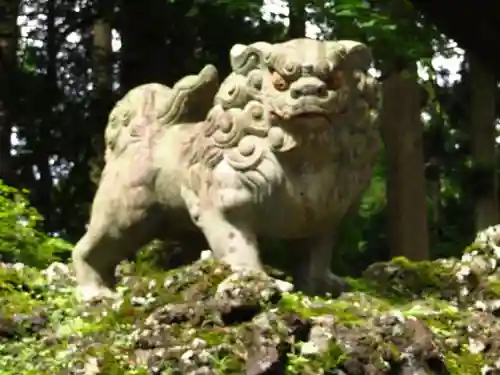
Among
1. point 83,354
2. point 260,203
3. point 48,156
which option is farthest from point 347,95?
point 48,156

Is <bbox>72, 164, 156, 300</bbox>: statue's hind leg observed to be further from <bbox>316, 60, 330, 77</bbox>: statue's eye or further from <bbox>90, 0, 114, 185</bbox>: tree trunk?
<bbox>90, 0, 114, 185</bbox>: tree trunk

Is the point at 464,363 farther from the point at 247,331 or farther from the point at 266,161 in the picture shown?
the point at 266,161

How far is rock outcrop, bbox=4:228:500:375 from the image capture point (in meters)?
1.96

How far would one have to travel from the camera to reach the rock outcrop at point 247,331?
1.96 meters

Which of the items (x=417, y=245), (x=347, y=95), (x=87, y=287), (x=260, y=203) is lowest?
(x=417, y=245)

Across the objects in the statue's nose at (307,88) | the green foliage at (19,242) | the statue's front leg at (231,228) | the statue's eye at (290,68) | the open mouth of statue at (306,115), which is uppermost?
the statue's eye at (290,68)

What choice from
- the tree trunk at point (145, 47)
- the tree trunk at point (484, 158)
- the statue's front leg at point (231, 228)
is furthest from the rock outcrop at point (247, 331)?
the tree trunk at point (145, 47)

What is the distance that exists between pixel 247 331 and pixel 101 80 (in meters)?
5.05

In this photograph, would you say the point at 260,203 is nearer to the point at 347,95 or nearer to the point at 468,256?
the point at 347,95

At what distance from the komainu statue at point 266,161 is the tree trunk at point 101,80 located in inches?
135

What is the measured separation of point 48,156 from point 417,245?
111 inches

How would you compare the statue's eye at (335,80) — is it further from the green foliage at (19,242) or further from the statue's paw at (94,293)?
the green foliage at (19,242)

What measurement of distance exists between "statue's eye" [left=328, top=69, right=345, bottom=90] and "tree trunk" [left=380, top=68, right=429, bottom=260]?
3436 mm

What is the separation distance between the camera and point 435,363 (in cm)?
206
